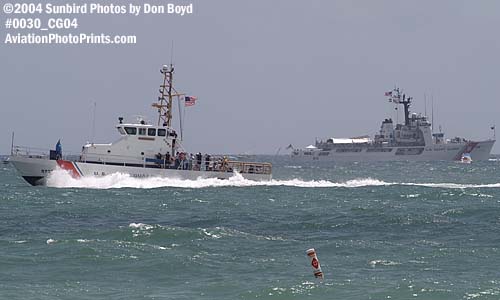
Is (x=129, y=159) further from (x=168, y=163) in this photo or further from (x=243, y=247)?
(x=243, y=247)

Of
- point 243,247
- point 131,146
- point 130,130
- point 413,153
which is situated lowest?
point 243,247

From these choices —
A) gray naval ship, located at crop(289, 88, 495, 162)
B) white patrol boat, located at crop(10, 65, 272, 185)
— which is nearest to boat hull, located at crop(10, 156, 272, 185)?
white patrol boat, located at crop(10, 65, 272, 185)

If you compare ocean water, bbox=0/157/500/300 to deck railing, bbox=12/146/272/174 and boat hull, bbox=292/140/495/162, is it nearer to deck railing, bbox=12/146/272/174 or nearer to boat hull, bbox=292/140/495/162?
deck railing, bbox=12/146/272/174

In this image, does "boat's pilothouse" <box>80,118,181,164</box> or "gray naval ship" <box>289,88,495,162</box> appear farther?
"gray naval ship" <box>289,88,495,162</box>

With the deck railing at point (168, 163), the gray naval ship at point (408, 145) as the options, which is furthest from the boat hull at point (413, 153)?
the deck railing at point (168, 163)

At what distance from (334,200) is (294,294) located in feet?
82.2

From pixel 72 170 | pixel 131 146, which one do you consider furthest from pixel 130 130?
pixel 72 170

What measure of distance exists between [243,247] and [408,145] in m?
148

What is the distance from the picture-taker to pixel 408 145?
167 m

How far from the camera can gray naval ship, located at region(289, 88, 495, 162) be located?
165250 millimetres

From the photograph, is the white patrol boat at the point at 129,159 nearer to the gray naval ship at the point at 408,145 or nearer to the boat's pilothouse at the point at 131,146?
the boat's pilothouse at the point at 131,146

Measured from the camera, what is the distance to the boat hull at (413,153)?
542ft

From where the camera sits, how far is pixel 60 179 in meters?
46.9

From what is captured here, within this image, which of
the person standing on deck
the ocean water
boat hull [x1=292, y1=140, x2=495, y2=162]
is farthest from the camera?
boat hull [x1=292, y1=140, x2=495, y2=162]
